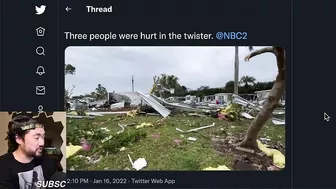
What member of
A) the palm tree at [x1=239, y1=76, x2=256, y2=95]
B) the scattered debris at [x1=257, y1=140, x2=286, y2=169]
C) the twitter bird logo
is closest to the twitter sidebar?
the twitter bird logo

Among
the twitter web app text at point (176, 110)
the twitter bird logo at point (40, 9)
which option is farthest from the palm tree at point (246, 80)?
the twitter bird logo at point (40, 9)

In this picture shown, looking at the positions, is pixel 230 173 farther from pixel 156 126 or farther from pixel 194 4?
pixel 194 4

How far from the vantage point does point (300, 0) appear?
2375 mm

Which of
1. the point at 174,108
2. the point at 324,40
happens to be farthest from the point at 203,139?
the point at 324,40

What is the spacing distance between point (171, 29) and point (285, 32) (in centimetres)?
87

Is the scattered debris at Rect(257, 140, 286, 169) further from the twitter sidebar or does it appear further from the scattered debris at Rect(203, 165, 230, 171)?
the twitter sidebar

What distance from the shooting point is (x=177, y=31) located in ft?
7.68

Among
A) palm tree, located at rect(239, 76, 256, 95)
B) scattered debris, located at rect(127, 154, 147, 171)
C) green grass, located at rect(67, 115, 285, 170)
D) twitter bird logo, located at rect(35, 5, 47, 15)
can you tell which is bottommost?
scattered debris, located at rect(127, 154, 147, 171)

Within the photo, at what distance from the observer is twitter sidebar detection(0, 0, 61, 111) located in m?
2.32

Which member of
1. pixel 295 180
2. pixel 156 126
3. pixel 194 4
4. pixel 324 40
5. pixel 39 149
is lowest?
pixel 295 180

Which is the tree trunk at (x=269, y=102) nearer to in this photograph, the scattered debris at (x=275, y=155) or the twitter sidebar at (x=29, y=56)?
the scattered debris at (x=275, y=155)

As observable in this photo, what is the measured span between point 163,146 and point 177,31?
2.96ft
